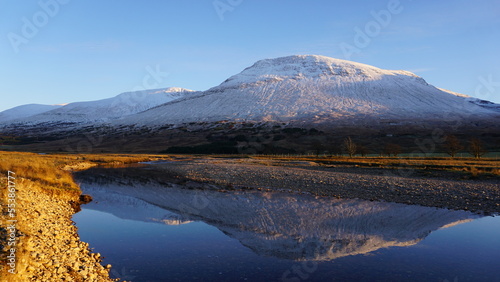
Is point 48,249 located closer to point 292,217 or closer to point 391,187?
point 292,217

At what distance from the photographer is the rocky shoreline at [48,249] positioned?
966cm

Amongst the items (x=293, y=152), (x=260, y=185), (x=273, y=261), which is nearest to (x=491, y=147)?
(x=293, y=152)

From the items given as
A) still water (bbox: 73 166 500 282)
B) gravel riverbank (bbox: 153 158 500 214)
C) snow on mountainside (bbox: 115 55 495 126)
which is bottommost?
still water (bbox: 73 166 500 282)

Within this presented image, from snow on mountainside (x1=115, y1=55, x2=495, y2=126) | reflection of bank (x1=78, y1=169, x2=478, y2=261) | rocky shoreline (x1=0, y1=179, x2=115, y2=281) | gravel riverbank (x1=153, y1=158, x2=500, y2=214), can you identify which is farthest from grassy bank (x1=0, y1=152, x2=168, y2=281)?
snow on mountainside (x1=115, y1=55, x2=495, y2=126)

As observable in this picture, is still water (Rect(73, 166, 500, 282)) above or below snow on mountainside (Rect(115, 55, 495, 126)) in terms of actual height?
below

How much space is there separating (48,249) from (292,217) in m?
12.1

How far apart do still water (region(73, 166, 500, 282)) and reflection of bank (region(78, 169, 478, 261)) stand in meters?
0.05

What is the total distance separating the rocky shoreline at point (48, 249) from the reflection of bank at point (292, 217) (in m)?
4.96

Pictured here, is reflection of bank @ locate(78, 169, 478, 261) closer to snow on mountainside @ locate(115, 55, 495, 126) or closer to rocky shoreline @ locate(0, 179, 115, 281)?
rocky shoreline @ locate(0, 179, 115, 281)

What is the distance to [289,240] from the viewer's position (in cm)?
1545

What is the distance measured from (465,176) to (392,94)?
16803 centimetres

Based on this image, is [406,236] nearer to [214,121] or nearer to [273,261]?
[273,261]

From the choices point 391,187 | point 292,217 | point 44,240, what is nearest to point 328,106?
point 391,187

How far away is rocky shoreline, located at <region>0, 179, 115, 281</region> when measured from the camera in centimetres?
966
